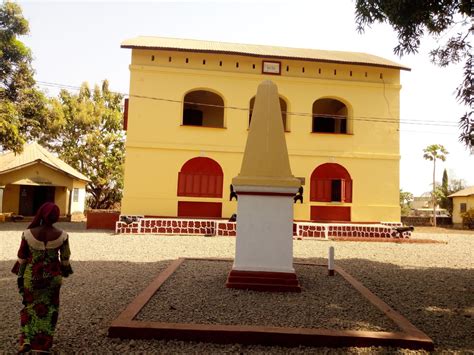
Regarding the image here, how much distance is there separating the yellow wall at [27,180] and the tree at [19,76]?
4.19 metres

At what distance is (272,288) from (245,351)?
90.2 inches

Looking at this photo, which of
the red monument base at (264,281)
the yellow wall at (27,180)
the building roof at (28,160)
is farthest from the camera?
the yellow wall at (27,180)

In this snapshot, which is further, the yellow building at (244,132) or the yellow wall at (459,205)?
the yellow wall at (459,205)

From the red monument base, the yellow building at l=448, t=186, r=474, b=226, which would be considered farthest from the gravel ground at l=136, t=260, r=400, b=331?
the yellow building at l=448, t=186, r=474, b=226

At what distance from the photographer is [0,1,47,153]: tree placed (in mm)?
16438

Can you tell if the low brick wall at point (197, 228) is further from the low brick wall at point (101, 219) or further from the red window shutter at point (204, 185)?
the low brick wall at point (101, 219)

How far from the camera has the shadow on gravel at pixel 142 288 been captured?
3.88 meters

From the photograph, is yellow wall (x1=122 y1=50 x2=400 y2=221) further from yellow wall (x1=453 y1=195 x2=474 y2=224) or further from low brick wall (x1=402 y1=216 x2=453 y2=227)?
yellow wall (x1=453 y1=195 x2=474 y2=224)

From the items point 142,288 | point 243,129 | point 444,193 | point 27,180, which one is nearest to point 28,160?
point 27,180

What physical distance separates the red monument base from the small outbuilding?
1762cm

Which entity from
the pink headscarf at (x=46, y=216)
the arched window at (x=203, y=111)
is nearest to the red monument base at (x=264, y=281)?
the pink headscarf at (x=46, y=216)

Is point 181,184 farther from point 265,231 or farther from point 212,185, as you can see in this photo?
point 265,231

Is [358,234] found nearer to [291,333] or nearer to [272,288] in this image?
[272,288]

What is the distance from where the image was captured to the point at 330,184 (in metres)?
16.6
